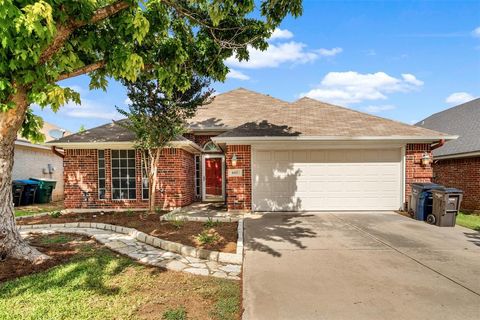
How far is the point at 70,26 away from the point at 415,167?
417 inches

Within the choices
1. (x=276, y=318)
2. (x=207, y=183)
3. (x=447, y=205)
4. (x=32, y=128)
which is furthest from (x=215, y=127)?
(x=276, y=318)

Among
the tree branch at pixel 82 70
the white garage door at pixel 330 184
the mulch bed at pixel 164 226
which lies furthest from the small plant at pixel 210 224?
the tree branch at pixel 82 70

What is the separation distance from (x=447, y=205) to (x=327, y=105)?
242 inches

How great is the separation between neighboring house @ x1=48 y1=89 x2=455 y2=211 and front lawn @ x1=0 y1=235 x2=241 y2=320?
215 inches

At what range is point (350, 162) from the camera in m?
9.75

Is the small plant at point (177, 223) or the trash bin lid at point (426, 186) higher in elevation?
the trash bin lid at point (426, 186)

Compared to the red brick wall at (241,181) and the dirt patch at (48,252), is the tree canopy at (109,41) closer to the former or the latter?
the dirt patch at (48,252)

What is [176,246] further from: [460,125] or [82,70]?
[460,125]

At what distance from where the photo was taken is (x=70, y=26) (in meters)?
4.35

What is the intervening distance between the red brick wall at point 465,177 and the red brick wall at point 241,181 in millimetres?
9462

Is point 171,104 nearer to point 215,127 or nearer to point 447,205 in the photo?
point 215,127

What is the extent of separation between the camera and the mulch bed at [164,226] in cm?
588

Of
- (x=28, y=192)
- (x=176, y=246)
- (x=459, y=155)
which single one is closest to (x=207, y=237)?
(x=176, y=246)

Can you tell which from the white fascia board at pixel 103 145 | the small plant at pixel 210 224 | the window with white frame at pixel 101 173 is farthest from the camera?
the window with white frame at pixel 101 173
